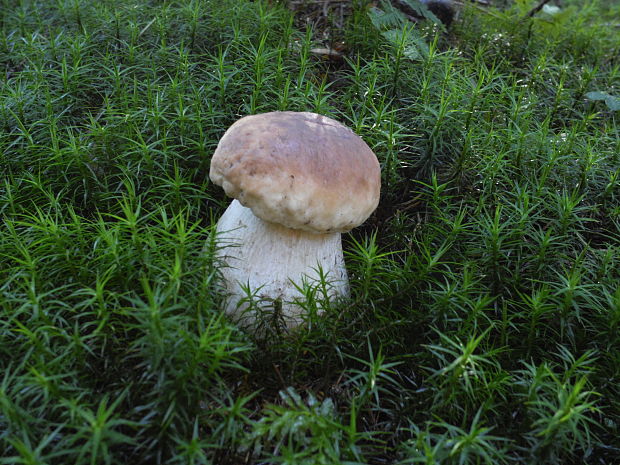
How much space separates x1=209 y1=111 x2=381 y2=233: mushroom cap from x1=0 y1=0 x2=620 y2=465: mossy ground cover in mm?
218

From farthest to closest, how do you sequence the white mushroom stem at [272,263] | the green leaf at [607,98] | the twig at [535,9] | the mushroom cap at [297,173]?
the twig at [535,9], the green leaf at [607,98], the white mushroom stem at [272,263], the mushroom cap at [297,173]

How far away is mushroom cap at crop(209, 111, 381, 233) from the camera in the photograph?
166 centimetres

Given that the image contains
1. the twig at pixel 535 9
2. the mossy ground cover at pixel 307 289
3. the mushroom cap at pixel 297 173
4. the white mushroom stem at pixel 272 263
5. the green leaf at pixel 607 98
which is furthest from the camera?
the twig at pixel 535 9

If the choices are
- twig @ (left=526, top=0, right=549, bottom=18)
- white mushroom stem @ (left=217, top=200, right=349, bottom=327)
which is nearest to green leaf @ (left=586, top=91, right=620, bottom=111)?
twig @ (left=526, top=0, right=549, bottom=18)

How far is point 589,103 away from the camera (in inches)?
115

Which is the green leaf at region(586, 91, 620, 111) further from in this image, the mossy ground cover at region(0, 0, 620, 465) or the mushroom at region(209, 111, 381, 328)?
the mushroom at region(209, 111, 381, 328)

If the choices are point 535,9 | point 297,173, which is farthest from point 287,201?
point 535,9

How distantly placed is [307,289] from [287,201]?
15.4 inches

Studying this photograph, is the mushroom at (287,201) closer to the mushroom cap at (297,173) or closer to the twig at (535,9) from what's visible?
the mushroom cap at (297,173)

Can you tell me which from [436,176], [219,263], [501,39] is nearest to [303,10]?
[501,39]

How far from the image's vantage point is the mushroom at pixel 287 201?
1.67m

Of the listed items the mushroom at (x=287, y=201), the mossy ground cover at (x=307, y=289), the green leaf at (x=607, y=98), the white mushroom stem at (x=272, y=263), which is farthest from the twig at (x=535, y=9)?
the white mushroom stem at (x=272, y=263)

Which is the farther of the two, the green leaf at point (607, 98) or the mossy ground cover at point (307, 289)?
the green leaf at point (607, 98)

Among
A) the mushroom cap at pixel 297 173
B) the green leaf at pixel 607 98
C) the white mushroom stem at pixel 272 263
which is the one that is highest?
the mushroom cap at pixel 297 173
